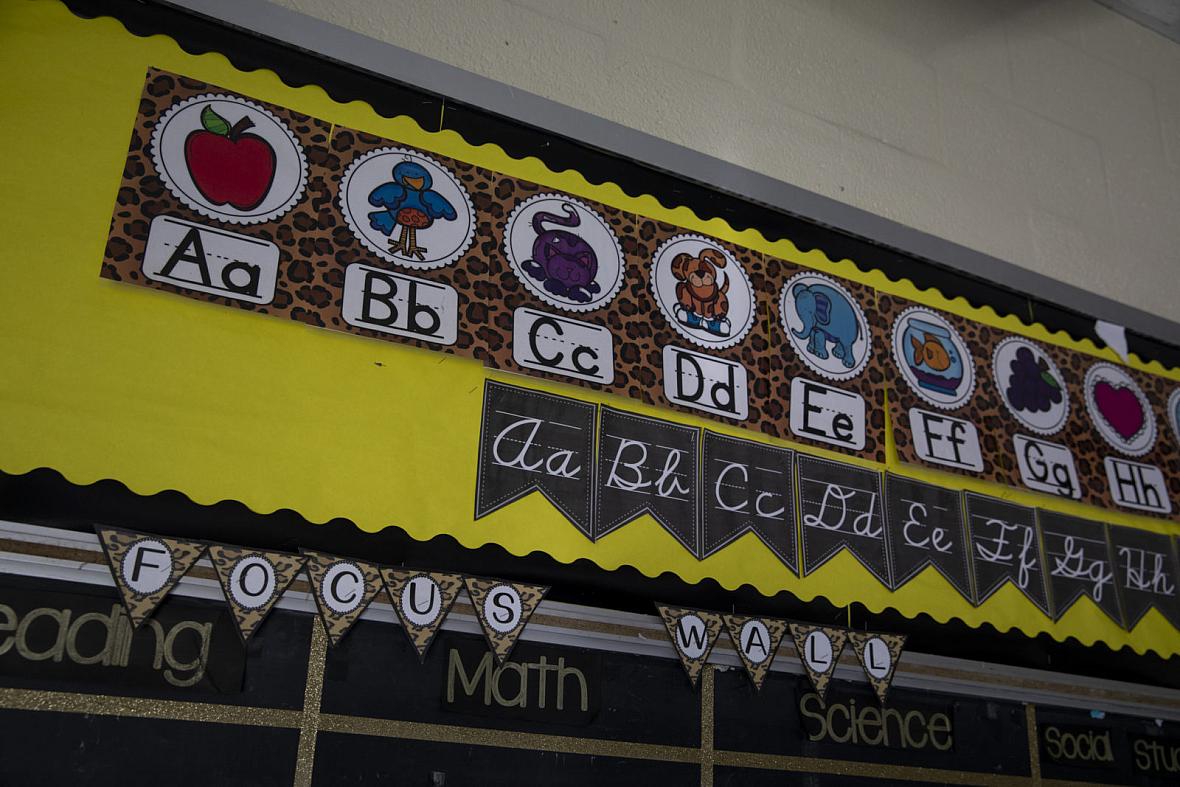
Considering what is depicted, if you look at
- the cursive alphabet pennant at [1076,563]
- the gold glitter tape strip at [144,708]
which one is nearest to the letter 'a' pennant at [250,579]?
the gold glitter tape strip at [144,708]

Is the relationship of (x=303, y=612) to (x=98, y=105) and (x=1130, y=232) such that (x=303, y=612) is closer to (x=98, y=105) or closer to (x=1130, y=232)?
(x=98, y=105)

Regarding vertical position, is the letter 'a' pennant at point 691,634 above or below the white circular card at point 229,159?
below

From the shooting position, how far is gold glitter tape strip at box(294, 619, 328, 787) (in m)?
1.47

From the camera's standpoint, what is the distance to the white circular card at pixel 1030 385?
2.44m

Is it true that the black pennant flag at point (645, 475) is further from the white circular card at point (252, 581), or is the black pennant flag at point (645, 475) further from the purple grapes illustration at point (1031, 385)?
the purple grapes illustration at point (1031, 385)

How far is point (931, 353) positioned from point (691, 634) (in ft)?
3.15

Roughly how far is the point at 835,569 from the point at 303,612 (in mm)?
1022

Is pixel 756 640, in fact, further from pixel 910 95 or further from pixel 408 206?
pixel 910 95

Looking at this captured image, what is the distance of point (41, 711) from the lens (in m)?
1.34

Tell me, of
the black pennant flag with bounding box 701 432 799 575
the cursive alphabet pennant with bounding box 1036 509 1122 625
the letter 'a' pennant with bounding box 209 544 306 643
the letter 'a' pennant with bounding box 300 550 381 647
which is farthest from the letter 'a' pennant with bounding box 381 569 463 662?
the cursive alphabet pennant with bounding box 1036 509 1122 625

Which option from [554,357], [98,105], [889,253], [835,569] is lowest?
[835,569]

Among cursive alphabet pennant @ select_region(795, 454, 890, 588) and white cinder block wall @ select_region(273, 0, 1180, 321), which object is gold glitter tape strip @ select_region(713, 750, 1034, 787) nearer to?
cursive alphabet pennant @ select_region(795, 454, 890, 588)

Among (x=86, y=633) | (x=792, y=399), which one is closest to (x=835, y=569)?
(x=792, y=399)

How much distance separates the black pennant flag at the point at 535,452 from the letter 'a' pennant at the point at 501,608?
0.13 meters
